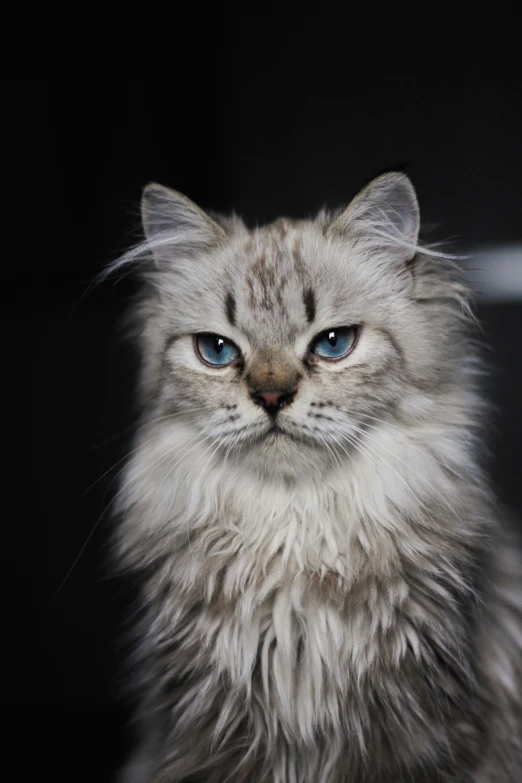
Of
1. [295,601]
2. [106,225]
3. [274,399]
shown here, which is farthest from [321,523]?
[106,225]

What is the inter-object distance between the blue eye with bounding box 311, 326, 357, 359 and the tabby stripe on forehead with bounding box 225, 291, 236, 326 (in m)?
0.13

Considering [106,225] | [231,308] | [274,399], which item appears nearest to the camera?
[274,399]

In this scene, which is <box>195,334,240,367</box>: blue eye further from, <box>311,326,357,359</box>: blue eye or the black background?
the black background

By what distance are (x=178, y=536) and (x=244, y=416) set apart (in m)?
0.27

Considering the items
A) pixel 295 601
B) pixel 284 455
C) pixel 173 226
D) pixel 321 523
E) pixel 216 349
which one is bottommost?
pixel 295 601

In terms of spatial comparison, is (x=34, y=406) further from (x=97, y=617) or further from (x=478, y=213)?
(x=478, y=213)

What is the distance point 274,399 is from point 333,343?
15cm

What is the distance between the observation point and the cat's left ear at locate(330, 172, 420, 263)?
1146 mm

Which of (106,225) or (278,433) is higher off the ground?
(106,225)

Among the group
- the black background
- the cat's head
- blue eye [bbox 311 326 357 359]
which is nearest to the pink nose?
the cat's head

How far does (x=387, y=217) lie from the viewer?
1.19 meters

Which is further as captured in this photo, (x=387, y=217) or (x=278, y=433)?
(x=387, y=217)

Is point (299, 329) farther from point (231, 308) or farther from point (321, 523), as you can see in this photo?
point (321, 523)

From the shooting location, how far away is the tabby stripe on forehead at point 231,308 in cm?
117
